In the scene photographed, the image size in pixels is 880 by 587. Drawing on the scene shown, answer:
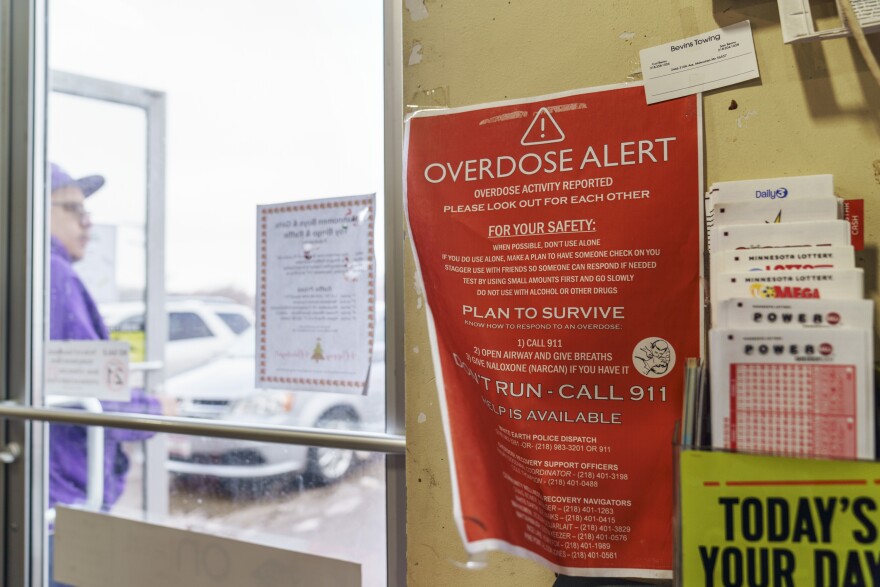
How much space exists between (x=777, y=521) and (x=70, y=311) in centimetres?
157

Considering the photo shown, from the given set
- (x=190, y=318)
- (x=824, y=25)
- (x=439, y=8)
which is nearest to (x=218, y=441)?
(x=190, y=318)

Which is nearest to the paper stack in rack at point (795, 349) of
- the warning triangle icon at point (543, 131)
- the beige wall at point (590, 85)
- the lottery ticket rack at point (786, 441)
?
the lottery ticket rack at point (786, 441)

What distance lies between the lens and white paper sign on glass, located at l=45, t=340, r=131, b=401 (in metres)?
1.49

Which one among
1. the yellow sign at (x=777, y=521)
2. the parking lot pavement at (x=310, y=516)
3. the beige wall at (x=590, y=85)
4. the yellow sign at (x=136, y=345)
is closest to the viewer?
the yellow sign at (x=777, y=521)

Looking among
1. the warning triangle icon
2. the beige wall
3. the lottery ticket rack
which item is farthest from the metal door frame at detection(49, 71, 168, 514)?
the lottery ticket rack

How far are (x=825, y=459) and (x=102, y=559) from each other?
1.45 meters

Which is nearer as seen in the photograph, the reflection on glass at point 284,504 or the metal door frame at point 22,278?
the reflection on glass at point 284,504

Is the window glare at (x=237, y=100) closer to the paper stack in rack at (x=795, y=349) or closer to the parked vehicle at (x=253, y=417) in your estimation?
the parked vehicle at (x=253, y=417)

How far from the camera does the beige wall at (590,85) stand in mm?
685

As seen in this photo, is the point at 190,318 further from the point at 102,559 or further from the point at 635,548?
the point at 635,548

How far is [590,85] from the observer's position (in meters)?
0.79

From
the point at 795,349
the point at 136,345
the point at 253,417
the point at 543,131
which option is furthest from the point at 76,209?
the point at 795,349

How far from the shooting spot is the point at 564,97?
2.62ft

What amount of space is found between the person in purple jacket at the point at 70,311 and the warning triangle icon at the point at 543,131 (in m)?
1.17
